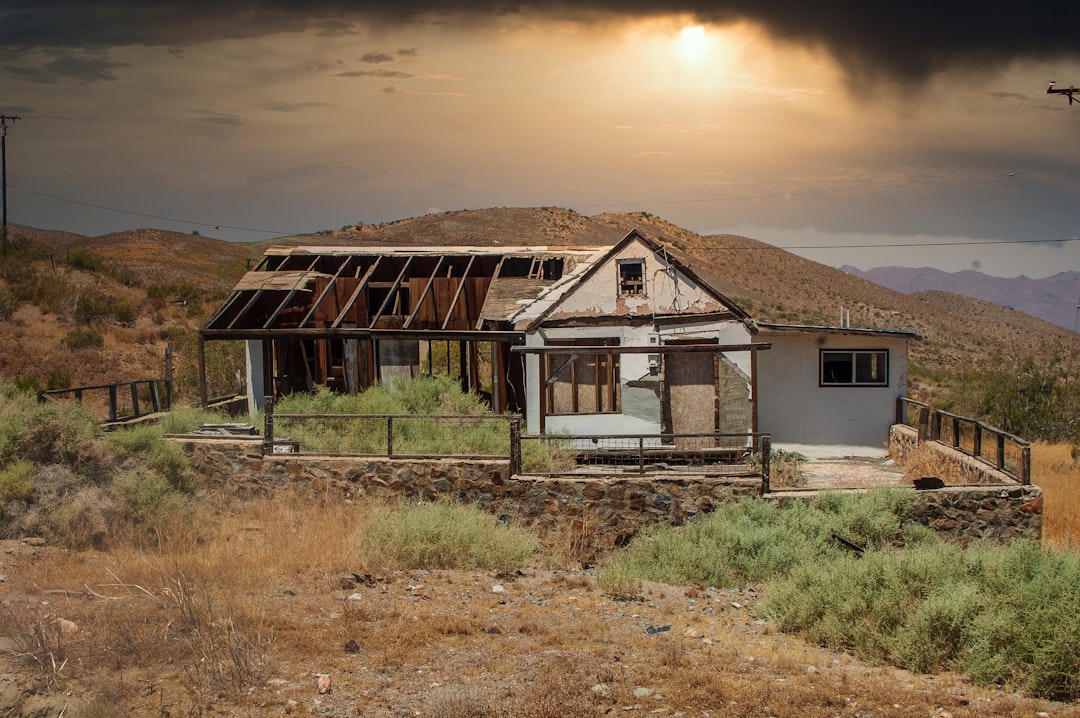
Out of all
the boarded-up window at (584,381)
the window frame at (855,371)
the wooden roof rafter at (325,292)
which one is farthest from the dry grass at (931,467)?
the wooden roof rafter at (325,292)

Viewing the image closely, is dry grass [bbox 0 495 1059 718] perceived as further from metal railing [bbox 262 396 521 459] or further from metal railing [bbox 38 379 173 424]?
metal railing [bbox 38 379 173 424]

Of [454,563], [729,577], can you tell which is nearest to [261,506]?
[454,563]

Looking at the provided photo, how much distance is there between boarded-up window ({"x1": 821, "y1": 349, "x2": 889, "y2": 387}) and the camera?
70.9 ft

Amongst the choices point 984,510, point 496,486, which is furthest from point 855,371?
point 496,486

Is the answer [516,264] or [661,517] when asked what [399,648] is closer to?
[661,517]

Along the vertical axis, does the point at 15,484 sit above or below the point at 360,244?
below

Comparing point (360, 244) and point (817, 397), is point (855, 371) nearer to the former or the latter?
point (817, 397)

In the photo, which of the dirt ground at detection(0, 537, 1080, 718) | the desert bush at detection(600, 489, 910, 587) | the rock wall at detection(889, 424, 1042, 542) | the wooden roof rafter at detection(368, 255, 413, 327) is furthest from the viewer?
the wooden roof rafter at detection(368, 255, 413, 327)

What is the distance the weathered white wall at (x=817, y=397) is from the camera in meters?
21.6

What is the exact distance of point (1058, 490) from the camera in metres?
19.3

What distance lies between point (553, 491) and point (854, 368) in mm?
9559

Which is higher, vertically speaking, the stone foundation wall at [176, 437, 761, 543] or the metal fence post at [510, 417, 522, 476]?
the metal fence post at [510, 417, 522, 476]

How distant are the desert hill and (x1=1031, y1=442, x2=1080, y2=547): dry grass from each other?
8234 millimetres

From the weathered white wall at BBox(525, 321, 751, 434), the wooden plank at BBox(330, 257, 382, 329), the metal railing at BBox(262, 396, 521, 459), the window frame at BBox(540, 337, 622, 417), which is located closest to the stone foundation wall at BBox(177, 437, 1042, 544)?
the metal railing at BBox(262, 396, 521, 459)
